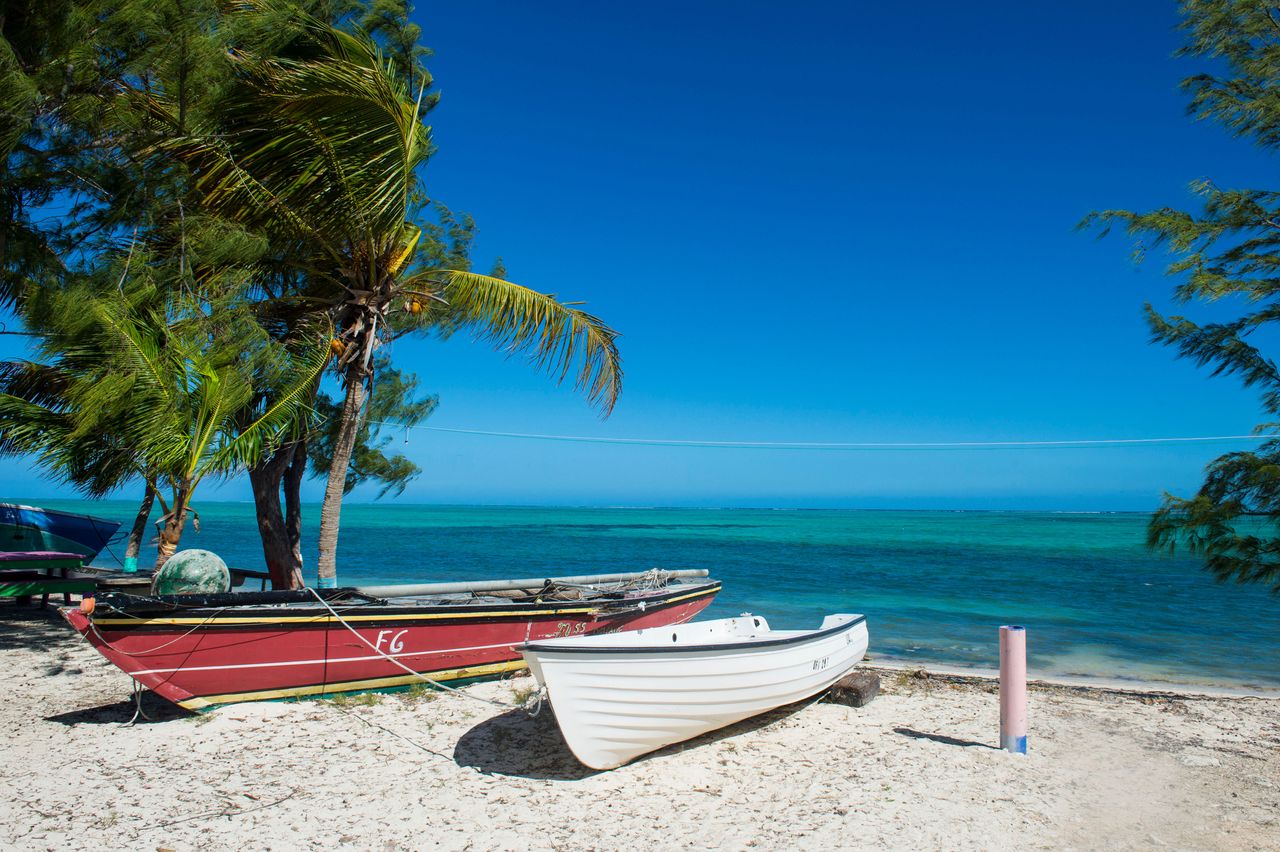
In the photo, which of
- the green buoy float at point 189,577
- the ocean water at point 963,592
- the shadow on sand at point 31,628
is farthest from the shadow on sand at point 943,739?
the shadow on sand at point 31,628

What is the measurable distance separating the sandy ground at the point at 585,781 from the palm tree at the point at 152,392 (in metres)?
1.94

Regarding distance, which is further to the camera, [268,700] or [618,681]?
[268,700]

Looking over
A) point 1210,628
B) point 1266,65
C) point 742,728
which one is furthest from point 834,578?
point 1266,65

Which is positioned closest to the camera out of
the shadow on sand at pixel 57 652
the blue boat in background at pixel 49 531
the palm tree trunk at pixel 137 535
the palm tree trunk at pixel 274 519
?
the shadow on sand at pixel 57 652

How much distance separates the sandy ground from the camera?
4.46m

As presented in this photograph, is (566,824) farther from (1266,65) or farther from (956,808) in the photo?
(1266,65)

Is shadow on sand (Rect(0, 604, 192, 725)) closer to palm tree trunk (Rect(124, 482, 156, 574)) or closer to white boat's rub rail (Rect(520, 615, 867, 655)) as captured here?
palm tree trunk (Rect(124, 482, 156, 574))

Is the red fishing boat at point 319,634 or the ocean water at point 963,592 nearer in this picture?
the red fishing boat at point 319,634

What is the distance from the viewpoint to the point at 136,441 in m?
7.00

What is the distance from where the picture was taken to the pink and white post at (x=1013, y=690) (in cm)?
592

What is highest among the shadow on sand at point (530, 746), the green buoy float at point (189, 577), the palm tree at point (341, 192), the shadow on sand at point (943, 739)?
the palm tree at point (341, 192)

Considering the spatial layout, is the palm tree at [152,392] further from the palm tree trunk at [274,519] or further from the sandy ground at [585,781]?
the palm tree trunk at [274,519]

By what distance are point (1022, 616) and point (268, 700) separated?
16.0m

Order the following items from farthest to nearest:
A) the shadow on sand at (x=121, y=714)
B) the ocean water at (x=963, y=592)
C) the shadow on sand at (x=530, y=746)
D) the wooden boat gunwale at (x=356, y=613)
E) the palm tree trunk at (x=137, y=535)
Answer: the ocean water at (x=963, y=592), the palm tree trunk at (x=137, y=535), the shadow on sand at (x=121, y=714), the wooden boat gunwale at (x=356, y=613), the shadow on sand at (x=530, y=746)
